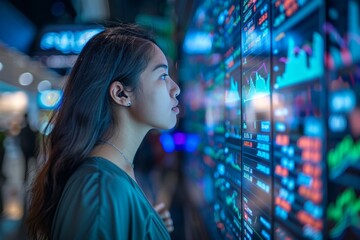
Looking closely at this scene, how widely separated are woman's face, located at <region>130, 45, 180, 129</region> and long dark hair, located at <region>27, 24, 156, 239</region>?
2 cm

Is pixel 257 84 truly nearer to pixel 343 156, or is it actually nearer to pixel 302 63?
pixel 302 63

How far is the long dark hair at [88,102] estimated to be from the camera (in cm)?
96

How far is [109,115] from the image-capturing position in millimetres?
998

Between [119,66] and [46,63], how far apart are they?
6.05 feet

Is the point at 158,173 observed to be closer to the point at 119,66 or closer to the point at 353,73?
the point at 119,66

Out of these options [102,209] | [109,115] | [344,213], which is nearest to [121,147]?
[109,115]

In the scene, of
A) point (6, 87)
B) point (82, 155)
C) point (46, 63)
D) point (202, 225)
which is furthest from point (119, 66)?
point (6, 87)

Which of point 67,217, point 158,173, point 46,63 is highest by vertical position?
point 46,63

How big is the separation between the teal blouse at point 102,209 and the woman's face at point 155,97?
187 millimetres

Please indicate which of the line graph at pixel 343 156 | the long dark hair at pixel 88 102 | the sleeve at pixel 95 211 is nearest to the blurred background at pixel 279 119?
the line graph at pixel 343 156

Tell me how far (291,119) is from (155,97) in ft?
1.50

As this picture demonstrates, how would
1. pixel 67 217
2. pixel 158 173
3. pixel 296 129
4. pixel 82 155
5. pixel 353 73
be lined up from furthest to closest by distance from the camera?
pixel 158 173 < pixel 82 155 < pixel 67 217 < pixel 296 129 < pixel 353 73

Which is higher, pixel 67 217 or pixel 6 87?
pixel 6 87

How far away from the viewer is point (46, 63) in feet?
8.46
